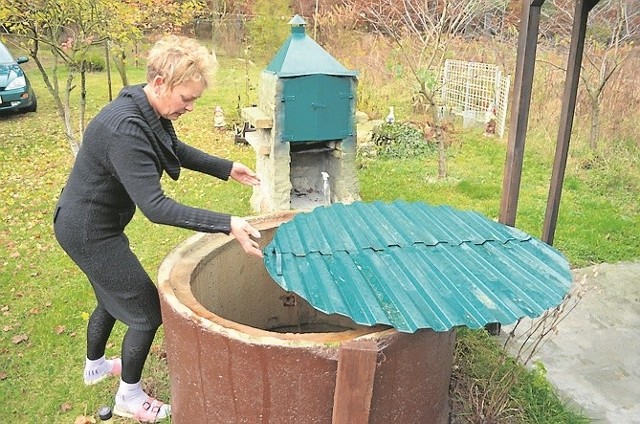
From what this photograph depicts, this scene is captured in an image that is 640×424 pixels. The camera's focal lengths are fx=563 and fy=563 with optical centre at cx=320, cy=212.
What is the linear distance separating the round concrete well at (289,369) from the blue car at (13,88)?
26.7 feet

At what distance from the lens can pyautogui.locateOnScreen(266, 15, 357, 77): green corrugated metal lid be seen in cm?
473

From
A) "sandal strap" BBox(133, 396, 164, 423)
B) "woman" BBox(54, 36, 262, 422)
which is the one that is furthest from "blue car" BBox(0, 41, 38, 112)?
"sandal strap" BBox(133, 396, 164, 423)

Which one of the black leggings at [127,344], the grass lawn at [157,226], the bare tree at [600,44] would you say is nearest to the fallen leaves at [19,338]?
the grass lawn at [157,226]

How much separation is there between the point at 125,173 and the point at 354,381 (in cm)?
102

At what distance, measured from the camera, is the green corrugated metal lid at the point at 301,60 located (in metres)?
4.73

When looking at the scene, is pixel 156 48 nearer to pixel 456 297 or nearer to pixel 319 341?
pixel 319 341

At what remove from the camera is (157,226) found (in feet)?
17.5

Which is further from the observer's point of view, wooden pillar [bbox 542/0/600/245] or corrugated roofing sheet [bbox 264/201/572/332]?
wooden pillar [bbox 542/0/600/245]

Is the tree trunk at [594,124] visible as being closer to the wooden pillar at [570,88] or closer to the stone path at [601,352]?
the stone path at [601,352]

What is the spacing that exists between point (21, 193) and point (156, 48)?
4.94 metres

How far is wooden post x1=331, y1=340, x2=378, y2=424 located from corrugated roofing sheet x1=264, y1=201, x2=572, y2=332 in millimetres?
90

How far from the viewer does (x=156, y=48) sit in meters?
1.97

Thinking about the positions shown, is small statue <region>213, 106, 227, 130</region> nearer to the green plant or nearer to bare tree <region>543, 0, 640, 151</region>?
the green plant

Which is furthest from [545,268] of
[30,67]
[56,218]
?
[30,67]
